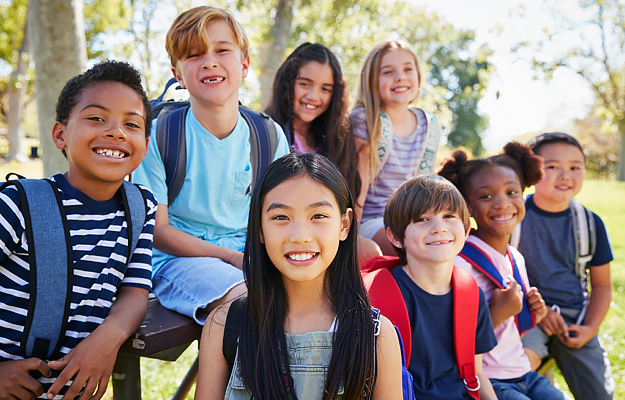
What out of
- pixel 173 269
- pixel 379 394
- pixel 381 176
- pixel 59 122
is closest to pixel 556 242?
pixel 381 176

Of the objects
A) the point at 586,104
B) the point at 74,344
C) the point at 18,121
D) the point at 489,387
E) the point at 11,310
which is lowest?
the point at 489,387

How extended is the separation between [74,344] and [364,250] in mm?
1501

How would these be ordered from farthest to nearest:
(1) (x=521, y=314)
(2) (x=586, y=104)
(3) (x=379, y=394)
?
1. (2) (x=586, y=104)
2. (1) (x=521, y=314)
3. (3) (x=379, y=394)

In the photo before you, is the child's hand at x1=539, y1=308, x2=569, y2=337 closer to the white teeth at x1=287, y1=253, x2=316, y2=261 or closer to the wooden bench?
the white teeth at x1=287, y1=253, x2=316, y2=261

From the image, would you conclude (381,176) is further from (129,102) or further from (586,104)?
(586,104)

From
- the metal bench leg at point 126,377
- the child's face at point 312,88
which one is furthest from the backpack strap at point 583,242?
the metal bench leg at point 126,377

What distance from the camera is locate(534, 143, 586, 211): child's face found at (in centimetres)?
294

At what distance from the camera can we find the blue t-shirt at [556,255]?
2.92m

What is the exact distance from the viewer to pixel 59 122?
1798mm

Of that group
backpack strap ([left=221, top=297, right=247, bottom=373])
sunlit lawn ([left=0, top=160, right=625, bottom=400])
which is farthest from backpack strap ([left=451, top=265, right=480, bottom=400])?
sunlit lawn ([left=0, top=160, right=625, bottom=400])

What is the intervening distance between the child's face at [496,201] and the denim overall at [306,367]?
1390 mm

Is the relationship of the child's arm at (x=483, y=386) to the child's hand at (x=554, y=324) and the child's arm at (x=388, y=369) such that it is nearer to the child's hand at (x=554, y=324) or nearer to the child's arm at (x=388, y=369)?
the child's arm at (x=388, y=369)

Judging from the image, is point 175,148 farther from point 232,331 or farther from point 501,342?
point 501,342

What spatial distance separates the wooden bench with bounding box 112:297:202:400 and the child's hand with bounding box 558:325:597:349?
218 centimetres
